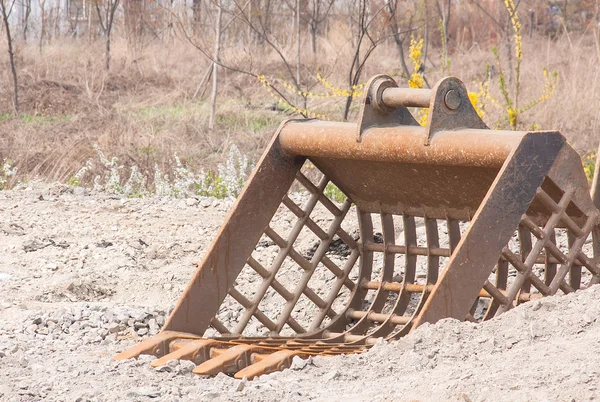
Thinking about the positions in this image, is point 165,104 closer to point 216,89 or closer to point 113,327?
point 216,89

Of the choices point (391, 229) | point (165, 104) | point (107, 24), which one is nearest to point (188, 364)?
point (391, 229)

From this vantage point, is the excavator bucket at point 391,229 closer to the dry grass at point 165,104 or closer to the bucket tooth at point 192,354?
the bucket tooth at point 192,354

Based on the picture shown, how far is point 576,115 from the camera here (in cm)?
938

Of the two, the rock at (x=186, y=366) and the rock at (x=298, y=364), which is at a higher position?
the rock at (x=298, y=364)

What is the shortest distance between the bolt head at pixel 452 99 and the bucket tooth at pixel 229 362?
95cm

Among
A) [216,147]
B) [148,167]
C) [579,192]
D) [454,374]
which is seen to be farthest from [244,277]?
[216,147]

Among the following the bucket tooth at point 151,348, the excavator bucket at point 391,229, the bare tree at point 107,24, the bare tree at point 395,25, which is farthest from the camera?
the bare tree at point 107,24

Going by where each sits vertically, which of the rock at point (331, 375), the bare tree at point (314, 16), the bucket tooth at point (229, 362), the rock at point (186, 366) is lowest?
the rock at point (186, 366)

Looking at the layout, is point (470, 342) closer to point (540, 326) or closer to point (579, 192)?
point (540, 326)

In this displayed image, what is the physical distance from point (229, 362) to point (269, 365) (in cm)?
15

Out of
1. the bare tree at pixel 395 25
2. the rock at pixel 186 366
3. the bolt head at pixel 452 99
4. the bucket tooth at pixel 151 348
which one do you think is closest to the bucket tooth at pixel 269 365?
the rock at pixel 186 366

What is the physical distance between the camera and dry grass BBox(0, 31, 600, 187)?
8438mm

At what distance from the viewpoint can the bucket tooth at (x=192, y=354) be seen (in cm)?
259

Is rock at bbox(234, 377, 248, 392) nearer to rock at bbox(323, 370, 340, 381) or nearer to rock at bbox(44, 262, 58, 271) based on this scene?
rock at bbox(323, 370, 340, 381)
